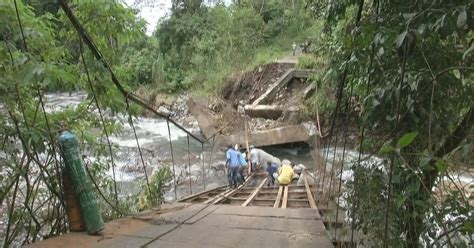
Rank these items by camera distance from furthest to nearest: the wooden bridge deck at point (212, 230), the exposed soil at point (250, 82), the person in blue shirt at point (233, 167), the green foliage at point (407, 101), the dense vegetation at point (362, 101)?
the exposed soil at point (250, 82) → the person in blue shirt at point (233, 167) → the wooden bridge deck at point (212, 230) → the green foliage at point (407, 101) → the dense vegetation at point (362, 101)

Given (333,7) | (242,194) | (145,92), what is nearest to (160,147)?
(145,92)

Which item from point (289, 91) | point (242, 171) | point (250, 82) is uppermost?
point (250, 82)

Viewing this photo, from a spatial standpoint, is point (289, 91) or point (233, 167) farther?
point (289, 91)

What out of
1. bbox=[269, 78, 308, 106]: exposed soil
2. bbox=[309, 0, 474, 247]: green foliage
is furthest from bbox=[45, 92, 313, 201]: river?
bbox=[309, 0, 474, 247]: green foliage

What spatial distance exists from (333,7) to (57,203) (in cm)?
255

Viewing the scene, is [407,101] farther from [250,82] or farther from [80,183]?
[250,82]

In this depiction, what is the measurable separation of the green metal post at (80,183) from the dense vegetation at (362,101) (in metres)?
0.15

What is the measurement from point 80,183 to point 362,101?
6.16 ft

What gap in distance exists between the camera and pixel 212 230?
2943 millimetres

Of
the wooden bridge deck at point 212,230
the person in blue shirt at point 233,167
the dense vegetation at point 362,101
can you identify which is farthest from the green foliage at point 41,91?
the person in blue shirt at point 233,167

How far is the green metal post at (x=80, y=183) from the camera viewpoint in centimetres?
261

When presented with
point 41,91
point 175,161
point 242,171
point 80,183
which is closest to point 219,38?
point 175,161

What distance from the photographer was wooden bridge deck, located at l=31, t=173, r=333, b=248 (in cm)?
253

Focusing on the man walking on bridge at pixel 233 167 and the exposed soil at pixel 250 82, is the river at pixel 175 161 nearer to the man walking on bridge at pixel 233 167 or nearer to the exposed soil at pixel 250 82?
the man walking on bridge at pixel 233 167
